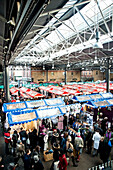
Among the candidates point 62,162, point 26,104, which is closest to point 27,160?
point 62,162

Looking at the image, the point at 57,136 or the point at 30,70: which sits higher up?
the point at 30,70

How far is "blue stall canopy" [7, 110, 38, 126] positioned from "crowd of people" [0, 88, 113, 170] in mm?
396

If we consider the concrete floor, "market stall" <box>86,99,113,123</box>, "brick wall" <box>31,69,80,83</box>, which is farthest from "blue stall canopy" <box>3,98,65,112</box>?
"brick wall" <box>31,69,80,83</box>

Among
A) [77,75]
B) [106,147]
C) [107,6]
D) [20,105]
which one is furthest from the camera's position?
[77,75]

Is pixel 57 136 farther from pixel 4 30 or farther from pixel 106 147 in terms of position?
pixel 4 30

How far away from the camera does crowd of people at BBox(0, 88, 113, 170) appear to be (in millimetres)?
4083

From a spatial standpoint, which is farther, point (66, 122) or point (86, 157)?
point (66, 122)

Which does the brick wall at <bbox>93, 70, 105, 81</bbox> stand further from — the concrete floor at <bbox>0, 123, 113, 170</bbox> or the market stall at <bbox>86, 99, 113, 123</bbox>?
the concrete floor at <bbox>0, 123, 113, 170</bbox>

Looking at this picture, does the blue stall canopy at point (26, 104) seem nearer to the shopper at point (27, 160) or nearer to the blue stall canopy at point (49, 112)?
the blue stall canopy at point (49, 112)

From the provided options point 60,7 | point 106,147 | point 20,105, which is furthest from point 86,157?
point 60,7

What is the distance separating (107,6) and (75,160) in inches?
313

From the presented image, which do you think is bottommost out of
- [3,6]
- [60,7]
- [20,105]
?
[20,105]

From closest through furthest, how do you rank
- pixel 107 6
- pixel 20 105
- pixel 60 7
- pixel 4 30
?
pixel 4 30, pixel 60 7, pixel 107 6, pixel 20 105

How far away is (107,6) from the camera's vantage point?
7406 millimetres
